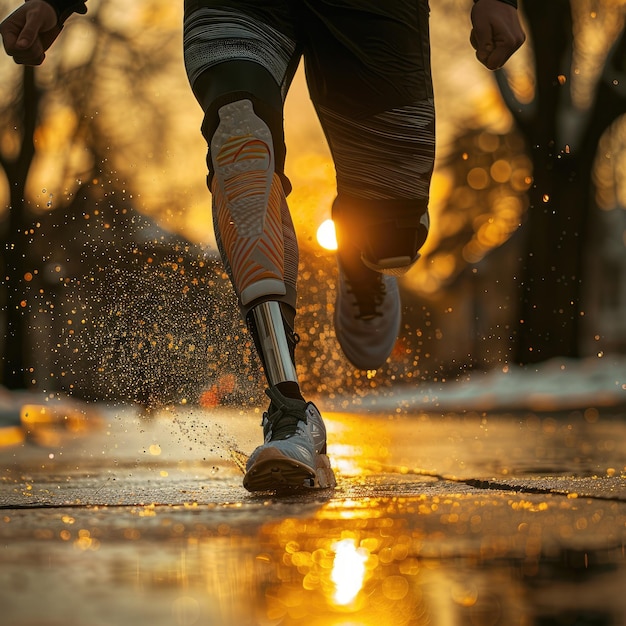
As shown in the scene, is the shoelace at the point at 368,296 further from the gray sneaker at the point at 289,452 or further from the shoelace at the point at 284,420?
the shoelace at the point at 284,420

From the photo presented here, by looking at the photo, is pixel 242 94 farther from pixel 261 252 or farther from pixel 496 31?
pixel 496 31

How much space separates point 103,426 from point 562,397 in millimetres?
5285

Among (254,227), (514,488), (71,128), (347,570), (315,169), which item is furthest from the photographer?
(71,128)

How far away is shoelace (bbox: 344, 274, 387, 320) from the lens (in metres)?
4.20

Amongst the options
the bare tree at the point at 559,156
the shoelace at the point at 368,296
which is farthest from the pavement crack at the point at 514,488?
the bare tree at the point at 559,156

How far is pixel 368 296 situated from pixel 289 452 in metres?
1.95

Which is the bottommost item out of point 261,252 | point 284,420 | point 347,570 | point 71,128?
point 347,570

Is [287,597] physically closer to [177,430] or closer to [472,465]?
[472,465]

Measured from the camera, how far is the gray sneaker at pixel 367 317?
423 centimetres

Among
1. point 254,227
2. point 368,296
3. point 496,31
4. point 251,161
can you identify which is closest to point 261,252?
point 254,227

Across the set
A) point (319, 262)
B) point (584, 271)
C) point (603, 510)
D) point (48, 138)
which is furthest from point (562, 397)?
point (48, 138)

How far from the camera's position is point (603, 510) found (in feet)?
6.14

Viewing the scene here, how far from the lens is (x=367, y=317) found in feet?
14.2

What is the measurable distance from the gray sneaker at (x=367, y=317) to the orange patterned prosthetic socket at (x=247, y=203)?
1.40m
